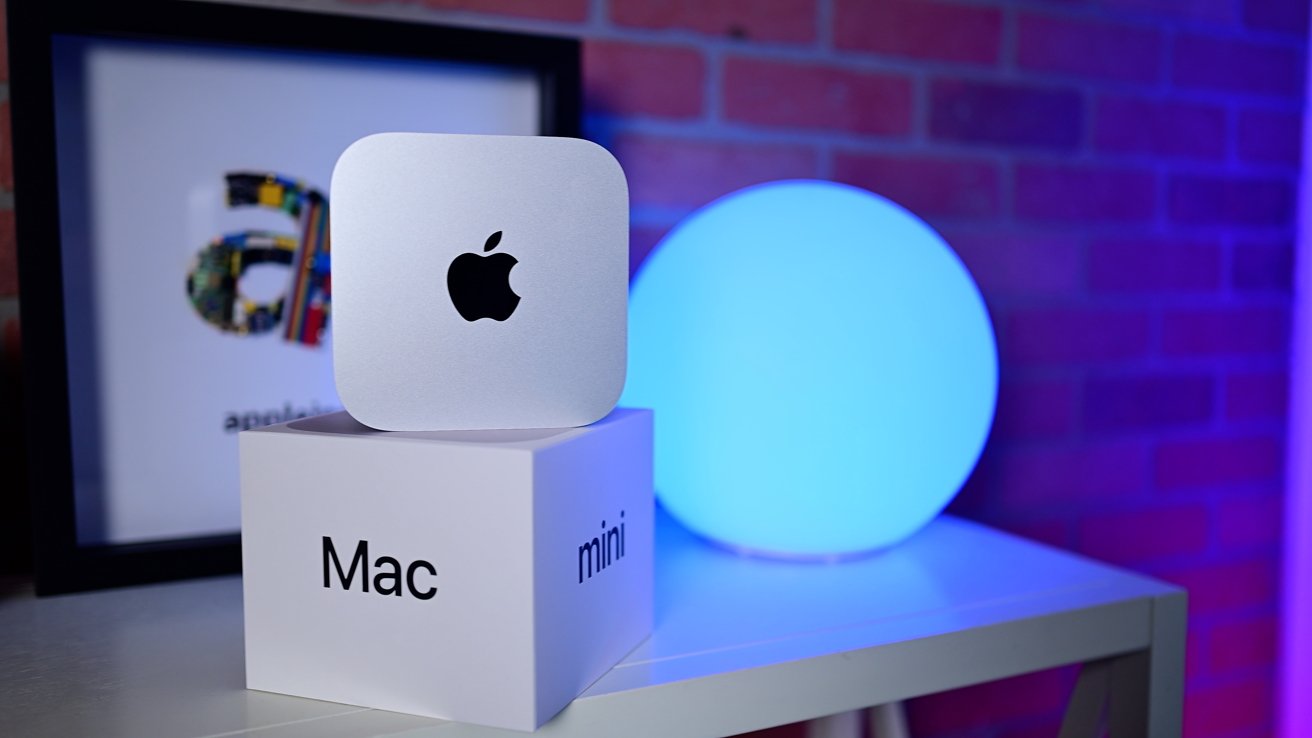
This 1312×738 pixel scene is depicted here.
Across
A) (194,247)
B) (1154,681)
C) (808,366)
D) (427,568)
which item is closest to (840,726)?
(1154,681)

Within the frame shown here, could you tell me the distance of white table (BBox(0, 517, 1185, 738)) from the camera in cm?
56

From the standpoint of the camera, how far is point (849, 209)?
768 millimetres

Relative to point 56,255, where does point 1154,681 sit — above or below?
below

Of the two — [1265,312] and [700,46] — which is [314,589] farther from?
[1265,312]

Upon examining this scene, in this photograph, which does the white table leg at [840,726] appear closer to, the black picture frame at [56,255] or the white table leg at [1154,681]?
the white table leg at [1154,681]

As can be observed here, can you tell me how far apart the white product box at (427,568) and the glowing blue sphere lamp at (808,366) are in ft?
0.54

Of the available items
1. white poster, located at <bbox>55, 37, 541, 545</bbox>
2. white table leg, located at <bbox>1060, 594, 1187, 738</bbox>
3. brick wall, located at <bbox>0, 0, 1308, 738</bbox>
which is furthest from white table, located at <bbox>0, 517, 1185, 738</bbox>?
brick wall, located at <bbox>0, 0, 1308, 738</bbox>

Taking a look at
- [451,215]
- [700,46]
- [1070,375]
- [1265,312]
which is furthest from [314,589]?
[1265,312]

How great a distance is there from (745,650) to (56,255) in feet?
1.90

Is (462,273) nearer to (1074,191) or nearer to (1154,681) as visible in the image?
(1154,681)

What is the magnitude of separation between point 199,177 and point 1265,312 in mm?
1369

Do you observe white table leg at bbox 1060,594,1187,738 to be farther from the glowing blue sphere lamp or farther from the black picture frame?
the black picture frame

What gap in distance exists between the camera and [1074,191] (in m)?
1.27

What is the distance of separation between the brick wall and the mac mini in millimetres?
425
